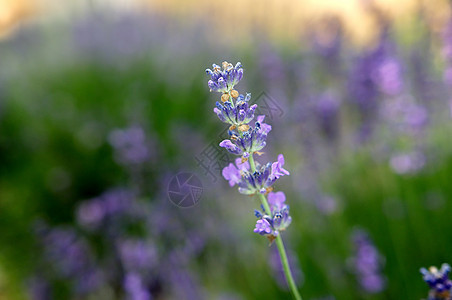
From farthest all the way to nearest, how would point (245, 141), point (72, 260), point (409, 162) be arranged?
point (72, 260) → point (409, 162) → point (245, 141)

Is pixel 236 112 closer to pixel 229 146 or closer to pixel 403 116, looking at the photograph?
pixel 229 146

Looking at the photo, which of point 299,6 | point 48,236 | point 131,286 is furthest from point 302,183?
point 299,6

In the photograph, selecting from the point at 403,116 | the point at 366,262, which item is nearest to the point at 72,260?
the point at 366,262

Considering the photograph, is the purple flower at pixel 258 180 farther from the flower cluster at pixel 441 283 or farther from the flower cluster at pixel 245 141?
the flower cluster at pixel 441 283

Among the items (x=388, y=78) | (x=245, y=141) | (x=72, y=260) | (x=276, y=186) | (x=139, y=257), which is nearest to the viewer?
(x=245, y=141)

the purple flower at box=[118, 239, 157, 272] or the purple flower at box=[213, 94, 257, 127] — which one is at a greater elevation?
the purple flower at box=[118, 239, 157, 272]

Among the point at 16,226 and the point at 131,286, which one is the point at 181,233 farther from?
the point at 16,226

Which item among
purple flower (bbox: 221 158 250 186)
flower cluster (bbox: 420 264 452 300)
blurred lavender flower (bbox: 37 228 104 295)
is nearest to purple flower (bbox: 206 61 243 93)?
purple flower (bbox: 221 158 250 186)

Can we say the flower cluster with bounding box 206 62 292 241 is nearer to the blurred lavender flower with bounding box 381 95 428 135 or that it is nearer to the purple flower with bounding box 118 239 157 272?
the purple flower with bounding box 118 239 157 272
